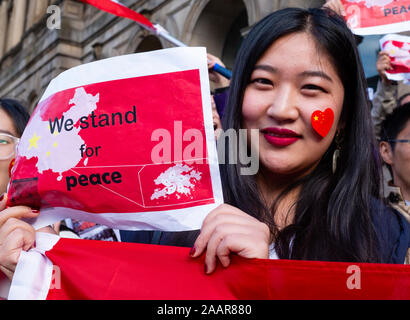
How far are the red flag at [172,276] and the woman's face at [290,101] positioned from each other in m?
0.33

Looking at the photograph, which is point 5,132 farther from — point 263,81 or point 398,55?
point 398,55

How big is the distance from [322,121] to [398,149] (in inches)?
59.7

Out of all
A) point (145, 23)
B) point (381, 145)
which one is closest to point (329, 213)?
point (381, 145)

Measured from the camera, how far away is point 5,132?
186cm

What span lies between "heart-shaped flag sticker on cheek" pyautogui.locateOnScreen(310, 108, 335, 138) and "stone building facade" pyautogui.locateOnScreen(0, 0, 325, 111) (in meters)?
0.94

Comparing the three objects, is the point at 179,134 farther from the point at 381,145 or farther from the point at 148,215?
the point at 381,145

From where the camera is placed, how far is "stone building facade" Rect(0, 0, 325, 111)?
291 inches

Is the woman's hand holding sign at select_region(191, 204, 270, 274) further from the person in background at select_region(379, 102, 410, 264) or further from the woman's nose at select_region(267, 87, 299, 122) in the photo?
the person in background at select_region(379, 102, 410, 264)

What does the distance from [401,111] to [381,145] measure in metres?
0.22

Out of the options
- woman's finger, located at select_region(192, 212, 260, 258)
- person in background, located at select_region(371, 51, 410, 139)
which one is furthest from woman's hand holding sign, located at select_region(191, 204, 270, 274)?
person in background, located at select_region(371, 51, 410, 139)

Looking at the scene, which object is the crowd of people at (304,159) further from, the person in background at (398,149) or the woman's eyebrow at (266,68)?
the person in background at (398,149)

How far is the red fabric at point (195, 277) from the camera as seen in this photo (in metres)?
0.95

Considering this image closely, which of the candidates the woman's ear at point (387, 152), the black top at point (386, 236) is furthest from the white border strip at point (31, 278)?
the woman's ear at point (387, 152)

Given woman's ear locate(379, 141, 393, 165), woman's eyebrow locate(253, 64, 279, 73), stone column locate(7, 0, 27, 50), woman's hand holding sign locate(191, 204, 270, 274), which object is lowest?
woman's hand holding sign locate(191, 204, 270, 274)
